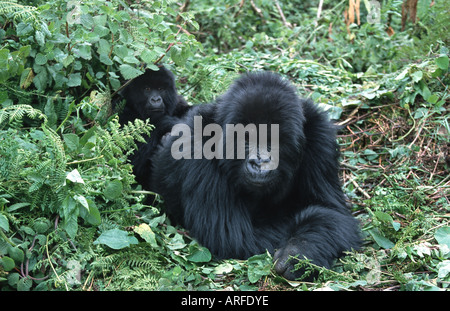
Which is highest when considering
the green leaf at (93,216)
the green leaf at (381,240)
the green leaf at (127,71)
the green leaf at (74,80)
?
the green leaf at (127,71)

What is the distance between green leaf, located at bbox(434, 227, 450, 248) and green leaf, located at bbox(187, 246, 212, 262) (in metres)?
1.68

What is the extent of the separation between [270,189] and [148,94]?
183 cm

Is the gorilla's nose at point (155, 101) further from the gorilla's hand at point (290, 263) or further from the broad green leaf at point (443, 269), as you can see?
the broad green leaf at point (443, 269)

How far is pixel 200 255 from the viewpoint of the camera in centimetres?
412

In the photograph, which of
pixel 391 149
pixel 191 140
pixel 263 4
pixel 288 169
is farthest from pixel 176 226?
pixel 263 4

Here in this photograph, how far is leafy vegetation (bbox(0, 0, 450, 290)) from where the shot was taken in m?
3.64

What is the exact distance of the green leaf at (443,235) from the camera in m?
4.04

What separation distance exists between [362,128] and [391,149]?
48 centimetres

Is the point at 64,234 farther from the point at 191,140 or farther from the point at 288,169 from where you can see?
the point at 288,169

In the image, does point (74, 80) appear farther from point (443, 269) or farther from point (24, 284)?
point (443, 269)

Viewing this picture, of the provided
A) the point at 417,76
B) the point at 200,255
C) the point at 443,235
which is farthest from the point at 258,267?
the point at 417,76

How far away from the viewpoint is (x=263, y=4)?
330 inches

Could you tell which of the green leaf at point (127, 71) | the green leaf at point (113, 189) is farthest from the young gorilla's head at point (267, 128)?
the green leaf at point (127, 71)

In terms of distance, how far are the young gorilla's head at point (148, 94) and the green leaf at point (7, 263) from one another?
91.4 inches
